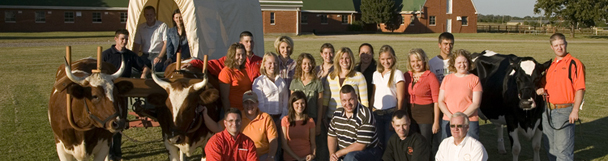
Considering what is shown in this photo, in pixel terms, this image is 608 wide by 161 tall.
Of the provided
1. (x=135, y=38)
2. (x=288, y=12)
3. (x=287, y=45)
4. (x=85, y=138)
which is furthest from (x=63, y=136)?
(x=288, y=12)

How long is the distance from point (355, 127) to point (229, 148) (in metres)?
1.46

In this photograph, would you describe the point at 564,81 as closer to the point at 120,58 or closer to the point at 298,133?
the point at 298,133

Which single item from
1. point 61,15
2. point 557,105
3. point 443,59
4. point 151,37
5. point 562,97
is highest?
point 61,15

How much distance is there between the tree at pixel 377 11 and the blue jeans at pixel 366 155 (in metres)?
51.4

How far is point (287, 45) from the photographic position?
6.85m

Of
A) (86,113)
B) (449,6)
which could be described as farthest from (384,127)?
(449,6)

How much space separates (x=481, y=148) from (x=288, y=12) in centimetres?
4639

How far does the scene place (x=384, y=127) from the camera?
Result: 6.22 m

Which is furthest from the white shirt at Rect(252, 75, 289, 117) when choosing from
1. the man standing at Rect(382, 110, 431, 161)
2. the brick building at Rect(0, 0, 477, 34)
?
the brick building at Rect(0, 0, 477, 34)

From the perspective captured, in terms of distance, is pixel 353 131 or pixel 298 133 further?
pixel 298 133

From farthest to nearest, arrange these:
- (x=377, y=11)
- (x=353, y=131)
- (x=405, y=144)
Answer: (x=377, y=11) < (x=353, y=131) < (x=405, y=144)

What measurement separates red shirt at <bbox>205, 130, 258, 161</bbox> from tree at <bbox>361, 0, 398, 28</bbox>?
52205mm

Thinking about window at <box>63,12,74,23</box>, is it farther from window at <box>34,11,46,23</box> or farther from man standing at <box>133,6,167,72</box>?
man standing at <box>133,6,167,72</box>

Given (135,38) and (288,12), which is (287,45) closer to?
(135,38)
